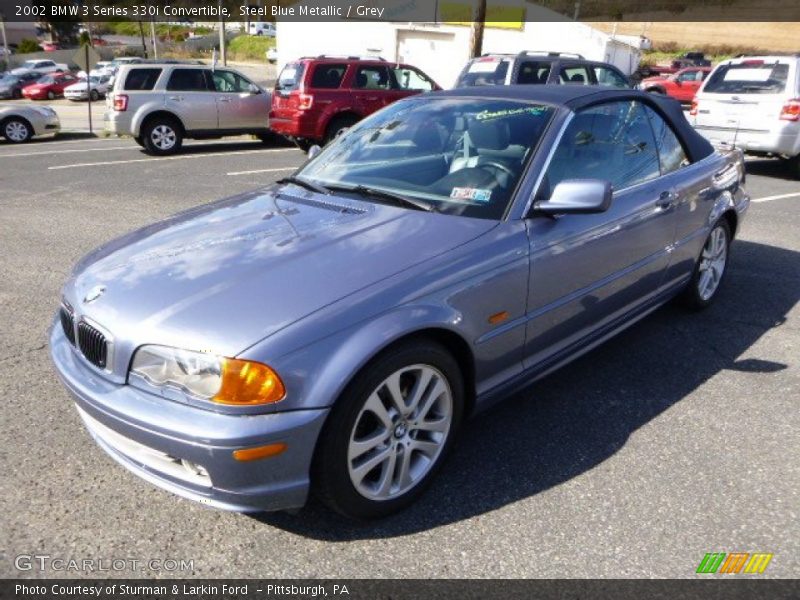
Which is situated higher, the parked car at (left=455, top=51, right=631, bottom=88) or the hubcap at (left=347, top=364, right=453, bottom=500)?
the parked car at (left=455, top=51, right=631, bottom=88)

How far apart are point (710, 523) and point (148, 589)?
2091 millimetres

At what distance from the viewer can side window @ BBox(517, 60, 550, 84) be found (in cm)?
1152

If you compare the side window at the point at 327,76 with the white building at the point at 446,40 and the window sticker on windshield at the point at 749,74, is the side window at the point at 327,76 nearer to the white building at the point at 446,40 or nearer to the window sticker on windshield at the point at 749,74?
the window sticker on windshield at the point at 749,74

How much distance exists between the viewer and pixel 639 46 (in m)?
40.1

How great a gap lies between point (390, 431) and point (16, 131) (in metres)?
16.2

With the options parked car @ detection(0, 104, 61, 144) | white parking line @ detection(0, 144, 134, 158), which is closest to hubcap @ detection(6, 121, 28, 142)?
parked car @ detection(0, 104, 61, 144)

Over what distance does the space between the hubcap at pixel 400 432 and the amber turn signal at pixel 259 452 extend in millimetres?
272

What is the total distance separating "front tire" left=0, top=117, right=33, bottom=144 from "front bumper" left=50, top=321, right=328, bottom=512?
51.1ft

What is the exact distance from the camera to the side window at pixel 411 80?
1334 cm

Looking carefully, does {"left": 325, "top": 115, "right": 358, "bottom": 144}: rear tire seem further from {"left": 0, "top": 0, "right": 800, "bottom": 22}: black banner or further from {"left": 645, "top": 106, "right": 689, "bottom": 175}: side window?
{"left": 0, "top": 0, "right": 800, "bottom": 22}: black banner

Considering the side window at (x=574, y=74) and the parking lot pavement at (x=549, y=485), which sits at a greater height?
the side window at (x=574, y=74)

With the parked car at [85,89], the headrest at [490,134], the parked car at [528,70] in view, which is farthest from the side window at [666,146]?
the parked car at [85,89]

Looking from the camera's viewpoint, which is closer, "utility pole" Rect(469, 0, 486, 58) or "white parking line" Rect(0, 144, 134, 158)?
"white parking line" Rect(0, 144, 134, 158)

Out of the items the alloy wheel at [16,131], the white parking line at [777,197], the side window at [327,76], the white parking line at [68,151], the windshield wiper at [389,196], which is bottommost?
the white parking line at [68,151]
